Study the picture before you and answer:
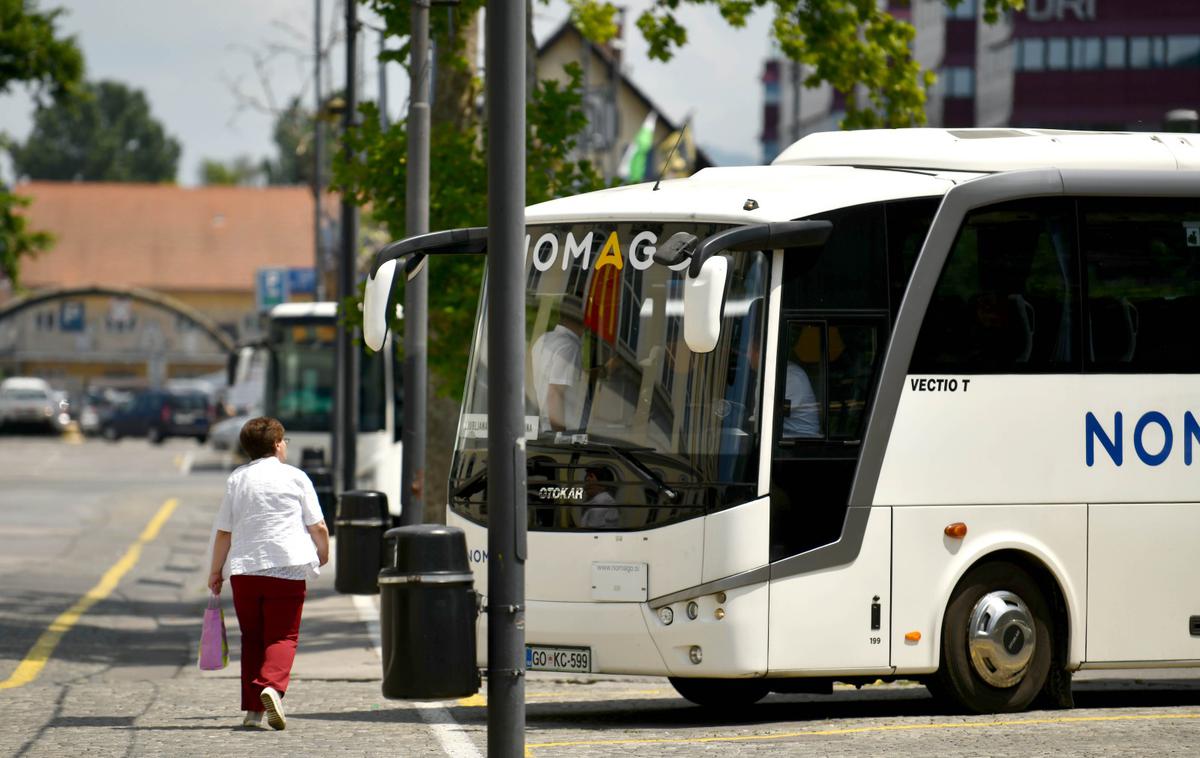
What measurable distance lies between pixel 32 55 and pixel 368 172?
93.2 feet

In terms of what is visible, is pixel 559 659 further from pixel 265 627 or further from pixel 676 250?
pixel 676 250

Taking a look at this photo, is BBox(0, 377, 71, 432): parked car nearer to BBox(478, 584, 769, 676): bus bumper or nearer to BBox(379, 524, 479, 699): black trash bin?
BBox(478, 584, 769, 676): bus bumper

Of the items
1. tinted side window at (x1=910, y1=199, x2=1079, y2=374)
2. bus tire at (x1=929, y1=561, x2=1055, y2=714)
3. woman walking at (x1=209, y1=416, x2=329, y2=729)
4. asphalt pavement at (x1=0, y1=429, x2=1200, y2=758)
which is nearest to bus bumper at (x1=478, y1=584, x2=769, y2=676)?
asphalt pavement at (x1=0, y1=429, x2=1200, y2=758)

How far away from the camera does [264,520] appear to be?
11250 mm

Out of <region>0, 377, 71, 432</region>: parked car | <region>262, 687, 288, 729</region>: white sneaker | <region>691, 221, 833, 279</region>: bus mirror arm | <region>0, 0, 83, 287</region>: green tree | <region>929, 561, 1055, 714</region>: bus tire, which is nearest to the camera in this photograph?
<region>691, 221, 833, 279</region>: bus mirror arm

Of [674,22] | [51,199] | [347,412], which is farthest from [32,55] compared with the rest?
[51,199]

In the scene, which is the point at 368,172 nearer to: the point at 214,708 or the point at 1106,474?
the point at 214,708

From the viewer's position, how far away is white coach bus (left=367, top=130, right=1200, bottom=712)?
1138cm

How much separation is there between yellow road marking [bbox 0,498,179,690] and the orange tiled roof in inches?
3418

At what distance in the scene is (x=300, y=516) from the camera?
11359 millimetres

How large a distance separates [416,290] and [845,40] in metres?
5.93

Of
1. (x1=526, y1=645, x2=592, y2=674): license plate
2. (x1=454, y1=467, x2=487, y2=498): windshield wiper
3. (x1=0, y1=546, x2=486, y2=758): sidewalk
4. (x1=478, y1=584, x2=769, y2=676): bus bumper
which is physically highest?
(x1=454, y1=467, x2=487, y2=498): windshield wiper

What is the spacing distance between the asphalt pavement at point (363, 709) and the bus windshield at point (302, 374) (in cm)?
1034

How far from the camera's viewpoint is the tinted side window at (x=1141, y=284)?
12.4m
